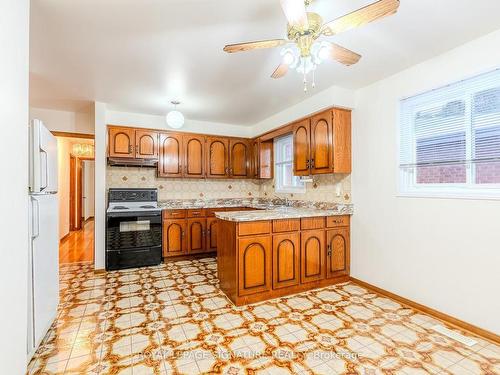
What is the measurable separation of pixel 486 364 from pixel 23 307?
9.92 feet

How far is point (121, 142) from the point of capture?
4.19 meters

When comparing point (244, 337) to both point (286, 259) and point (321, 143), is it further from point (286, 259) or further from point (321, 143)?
point (321, 143)

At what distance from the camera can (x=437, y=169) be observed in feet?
8.51

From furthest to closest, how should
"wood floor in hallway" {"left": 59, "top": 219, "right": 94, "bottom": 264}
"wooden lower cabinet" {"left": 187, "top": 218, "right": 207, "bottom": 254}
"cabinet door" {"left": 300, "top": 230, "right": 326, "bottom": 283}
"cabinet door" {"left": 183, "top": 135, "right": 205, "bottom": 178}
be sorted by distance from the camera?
"cabinet door" {"left": 183, "top": 135, "right": 205, "bottom": 178} → "wood floor in hallway" {"left": 59, "top": 219, "right": 94, "bottom": 264} → "wooden lower cabinet" {"left": 187, "top": 218, "right": 207, "bottom": 254} → "cabinet door" {"left": 300, "top": 230, "right": 326, "bottom": 283}

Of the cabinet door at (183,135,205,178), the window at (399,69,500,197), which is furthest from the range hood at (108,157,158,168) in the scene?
the window at (399,69,500,197)

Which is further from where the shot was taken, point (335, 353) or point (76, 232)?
point (76, 232)

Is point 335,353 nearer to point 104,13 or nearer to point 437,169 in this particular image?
point 437,169

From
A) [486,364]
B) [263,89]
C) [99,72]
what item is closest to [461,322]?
[486,364]

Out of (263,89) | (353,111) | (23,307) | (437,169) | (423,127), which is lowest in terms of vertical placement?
(23,307)

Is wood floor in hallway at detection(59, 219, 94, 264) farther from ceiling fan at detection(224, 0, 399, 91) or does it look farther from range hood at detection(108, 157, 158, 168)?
ceiling fan at detection(224, 0, 399, 91)

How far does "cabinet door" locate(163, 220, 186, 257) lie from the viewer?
4.22 metres

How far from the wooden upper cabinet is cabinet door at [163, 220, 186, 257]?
8.52ft

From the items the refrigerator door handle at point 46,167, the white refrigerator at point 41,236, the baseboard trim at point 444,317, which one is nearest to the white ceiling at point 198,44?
the white refrigerator at point 41,236

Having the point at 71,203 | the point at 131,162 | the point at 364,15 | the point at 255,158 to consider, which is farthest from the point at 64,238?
the point at 364,15
